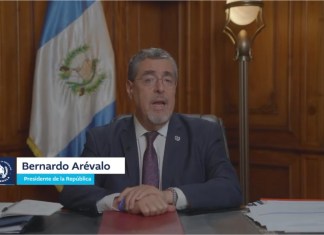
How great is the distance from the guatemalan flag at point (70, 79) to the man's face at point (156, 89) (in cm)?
126

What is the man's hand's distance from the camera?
1188mm

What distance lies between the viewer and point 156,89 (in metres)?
1.70

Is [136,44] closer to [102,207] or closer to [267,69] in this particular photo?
[267,69]

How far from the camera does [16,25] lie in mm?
2875

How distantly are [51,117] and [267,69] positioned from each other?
136 cm

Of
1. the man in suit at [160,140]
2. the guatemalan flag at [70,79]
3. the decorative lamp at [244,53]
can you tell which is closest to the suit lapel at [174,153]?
the man in suit at [160,140]

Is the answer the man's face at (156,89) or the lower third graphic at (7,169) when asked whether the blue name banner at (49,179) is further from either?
the man's face at (156,89)

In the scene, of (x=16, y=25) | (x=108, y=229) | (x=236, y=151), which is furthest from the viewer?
(x=236, y=151)

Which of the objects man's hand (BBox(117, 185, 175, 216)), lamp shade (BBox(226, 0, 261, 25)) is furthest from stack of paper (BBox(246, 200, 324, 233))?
lamp shade (BBox(226, 0, 261, 25))

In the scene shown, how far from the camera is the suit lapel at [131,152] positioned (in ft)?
5.36

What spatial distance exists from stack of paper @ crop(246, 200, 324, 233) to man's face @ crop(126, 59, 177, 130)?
20.7 inches

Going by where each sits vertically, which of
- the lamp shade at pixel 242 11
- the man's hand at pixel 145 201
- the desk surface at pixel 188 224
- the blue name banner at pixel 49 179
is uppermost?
the lamp shade at pixel 242 11

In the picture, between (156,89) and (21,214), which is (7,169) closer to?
(21,214)

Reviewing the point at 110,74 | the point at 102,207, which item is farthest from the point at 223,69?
the point at 102,207
